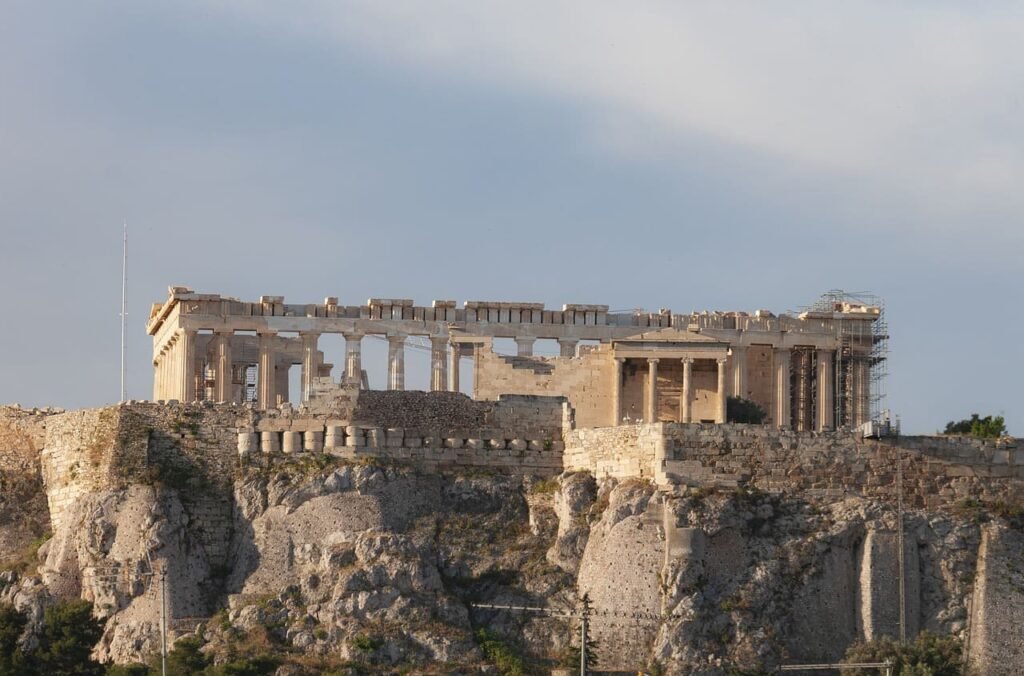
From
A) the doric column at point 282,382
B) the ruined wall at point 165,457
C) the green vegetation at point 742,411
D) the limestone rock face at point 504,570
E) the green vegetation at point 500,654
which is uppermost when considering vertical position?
the doric column at point 282,382

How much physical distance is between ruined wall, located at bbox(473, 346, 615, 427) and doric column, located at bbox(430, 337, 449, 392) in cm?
534

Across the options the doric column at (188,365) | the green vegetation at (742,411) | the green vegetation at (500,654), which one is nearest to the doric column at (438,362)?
the doric column at (188,365)

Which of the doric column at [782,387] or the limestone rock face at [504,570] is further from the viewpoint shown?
the doric column at [782,387]

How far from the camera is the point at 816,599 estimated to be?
260 ft

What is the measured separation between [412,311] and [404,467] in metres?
21.0

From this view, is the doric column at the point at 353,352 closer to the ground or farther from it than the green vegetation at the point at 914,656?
farther from it

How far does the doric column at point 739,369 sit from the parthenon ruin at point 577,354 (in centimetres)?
5

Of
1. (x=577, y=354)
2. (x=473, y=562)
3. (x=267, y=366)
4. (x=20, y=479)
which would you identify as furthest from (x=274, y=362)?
(x=473, y=562)

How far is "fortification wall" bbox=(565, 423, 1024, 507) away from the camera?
268 feet

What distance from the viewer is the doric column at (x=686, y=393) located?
101 metres

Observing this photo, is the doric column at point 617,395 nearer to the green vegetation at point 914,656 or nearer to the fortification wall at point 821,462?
the fortification wall at point 821,462

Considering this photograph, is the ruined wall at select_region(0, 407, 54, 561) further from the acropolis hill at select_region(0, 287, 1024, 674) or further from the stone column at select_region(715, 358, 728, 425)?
the stone column at select_region(715, 358, 728, 425)

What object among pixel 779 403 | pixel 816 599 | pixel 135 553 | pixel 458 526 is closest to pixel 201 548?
pixel 135 553

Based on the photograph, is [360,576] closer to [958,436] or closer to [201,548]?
[201,548]
